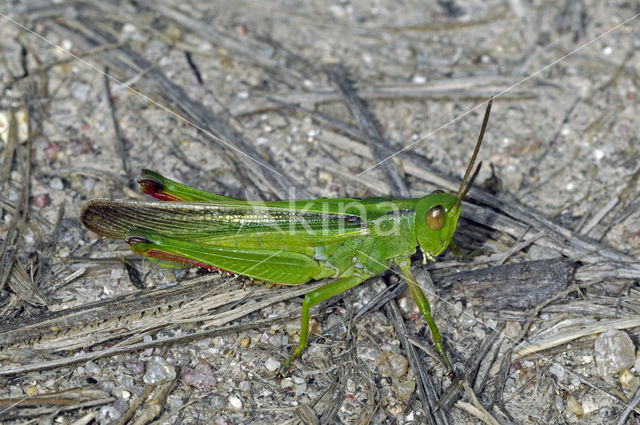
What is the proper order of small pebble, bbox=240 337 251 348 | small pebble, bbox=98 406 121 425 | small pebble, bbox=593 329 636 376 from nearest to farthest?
small pebble, bbox=98 406 121 425, small pebble, bbox=593 329 636 376, small pebble, bbox=240 337 251 348

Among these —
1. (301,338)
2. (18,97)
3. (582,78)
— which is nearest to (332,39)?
(582,78)

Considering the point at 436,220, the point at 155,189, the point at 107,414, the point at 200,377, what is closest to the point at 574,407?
the point at 436,220

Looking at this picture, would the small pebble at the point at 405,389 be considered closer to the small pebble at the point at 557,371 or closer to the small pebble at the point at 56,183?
the small pebble at the point at 557,371

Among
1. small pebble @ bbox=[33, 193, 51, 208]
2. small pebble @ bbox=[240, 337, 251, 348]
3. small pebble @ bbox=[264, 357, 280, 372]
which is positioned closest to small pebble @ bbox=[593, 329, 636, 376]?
small pebble @ bbox=[264, 357, 280, 372]

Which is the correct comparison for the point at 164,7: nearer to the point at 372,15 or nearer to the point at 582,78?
the point at 372,15

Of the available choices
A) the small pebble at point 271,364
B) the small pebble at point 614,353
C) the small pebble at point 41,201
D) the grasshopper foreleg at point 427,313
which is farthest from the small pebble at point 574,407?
the small pebble at point 41,201

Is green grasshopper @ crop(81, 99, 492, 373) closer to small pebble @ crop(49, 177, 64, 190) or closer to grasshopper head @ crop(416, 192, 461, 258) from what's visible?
grasshopper head @ crop(416, 192, 461, 258)
